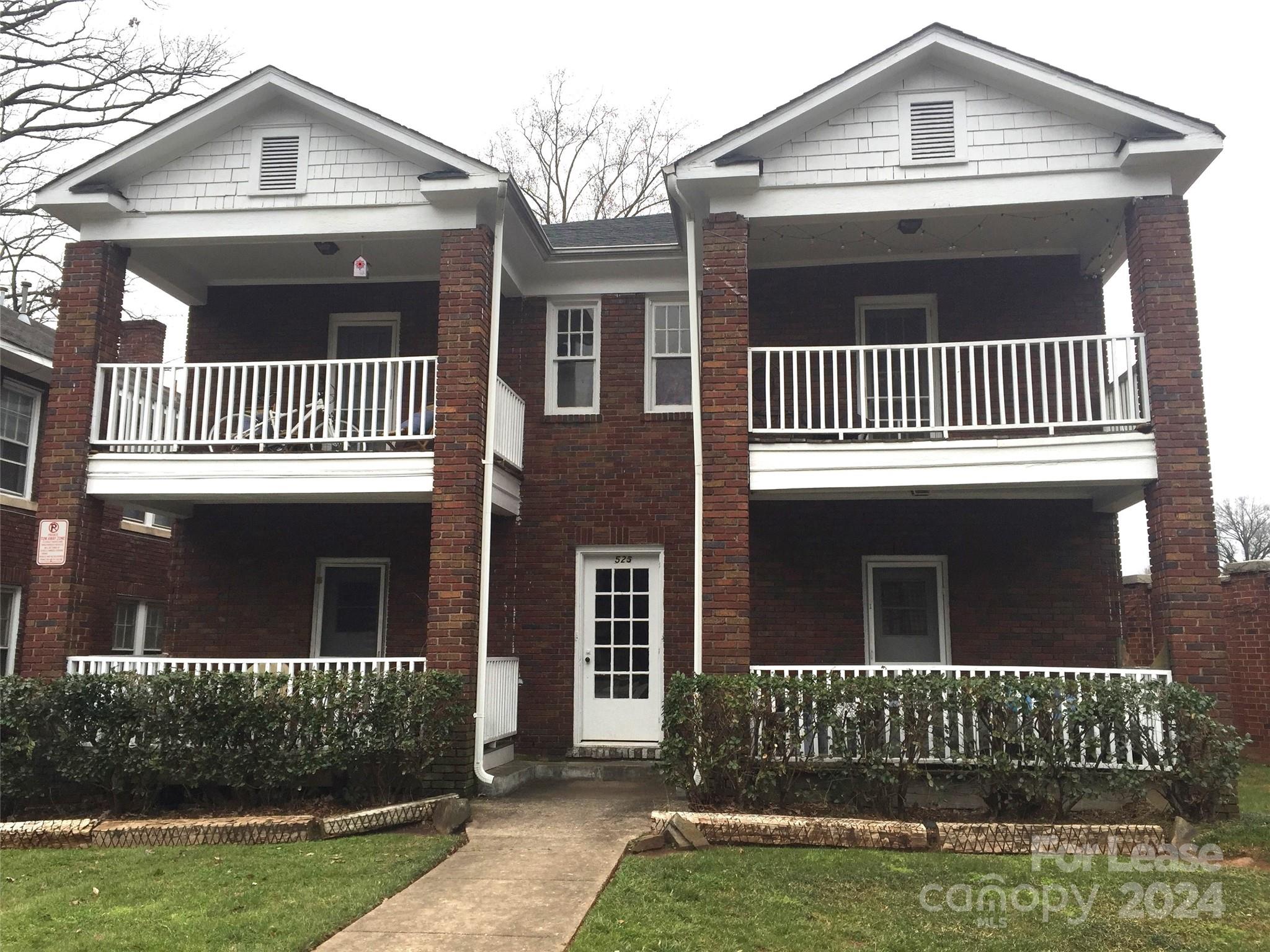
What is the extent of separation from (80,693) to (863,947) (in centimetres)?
701

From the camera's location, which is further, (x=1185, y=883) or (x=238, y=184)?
(x=238, y=184)

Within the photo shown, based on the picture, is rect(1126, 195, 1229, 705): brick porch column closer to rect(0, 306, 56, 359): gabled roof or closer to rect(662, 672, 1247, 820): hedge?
rect(662, 672, 1247, 820): hedge

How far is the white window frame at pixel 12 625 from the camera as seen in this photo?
564 inches

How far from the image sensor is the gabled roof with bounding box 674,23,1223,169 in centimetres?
965

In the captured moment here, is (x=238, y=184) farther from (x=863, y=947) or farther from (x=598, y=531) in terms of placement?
(x=863, y=947)

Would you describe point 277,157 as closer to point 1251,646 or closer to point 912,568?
point 912,568

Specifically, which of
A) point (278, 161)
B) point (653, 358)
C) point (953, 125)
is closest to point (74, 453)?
point (278, 161)

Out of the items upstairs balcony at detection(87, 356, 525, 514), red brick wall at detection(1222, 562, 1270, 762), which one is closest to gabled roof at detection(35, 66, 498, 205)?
upstairs balcony at detection(87, 356, 525, 514)

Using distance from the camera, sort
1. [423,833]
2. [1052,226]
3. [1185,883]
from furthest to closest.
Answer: [1052,226] < [423,833] < [1185,883]

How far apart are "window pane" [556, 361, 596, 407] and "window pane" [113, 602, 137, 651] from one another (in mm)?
9639

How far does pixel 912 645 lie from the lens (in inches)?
459

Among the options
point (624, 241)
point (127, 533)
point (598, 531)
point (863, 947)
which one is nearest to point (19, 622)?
point (127, 533)

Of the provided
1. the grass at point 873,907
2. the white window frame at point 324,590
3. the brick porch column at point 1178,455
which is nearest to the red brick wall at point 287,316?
the white window frame at point 324,590

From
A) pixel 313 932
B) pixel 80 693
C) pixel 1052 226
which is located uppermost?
pixel 1052 226
